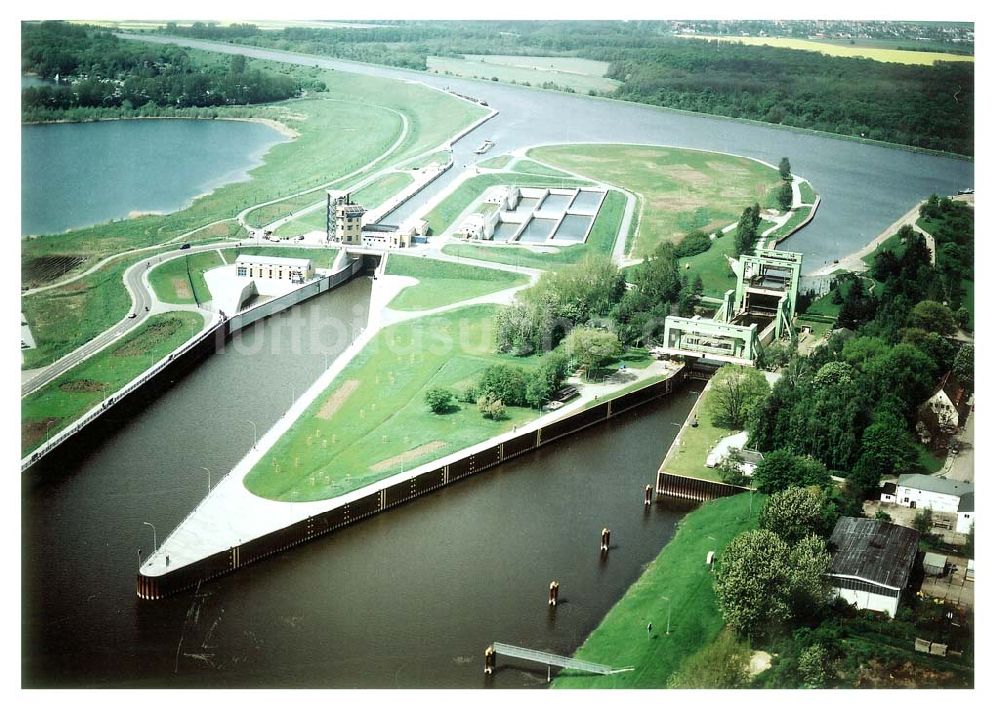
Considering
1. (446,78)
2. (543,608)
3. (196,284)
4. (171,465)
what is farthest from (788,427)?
(446,78)

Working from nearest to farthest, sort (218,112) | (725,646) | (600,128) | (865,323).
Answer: (725,646) < (865,323) < (218,112) < (600,128)

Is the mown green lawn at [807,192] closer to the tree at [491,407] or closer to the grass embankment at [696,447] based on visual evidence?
the grass embankment at [696,447]

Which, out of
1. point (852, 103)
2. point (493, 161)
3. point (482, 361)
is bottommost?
point (482, 361)

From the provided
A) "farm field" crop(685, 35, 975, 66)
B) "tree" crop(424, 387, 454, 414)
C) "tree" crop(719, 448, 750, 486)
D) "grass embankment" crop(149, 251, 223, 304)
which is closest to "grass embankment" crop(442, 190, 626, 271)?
"grass embankment" crop(149, 251, 223, 304)

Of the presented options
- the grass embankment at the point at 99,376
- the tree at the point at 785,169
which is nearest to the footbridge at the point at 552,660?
the grass embankment at the point at 99,376

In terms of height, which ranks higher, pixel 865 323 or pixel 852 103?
pixel 852 103

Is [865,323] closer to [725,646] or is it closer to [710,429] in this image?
[710,429]
